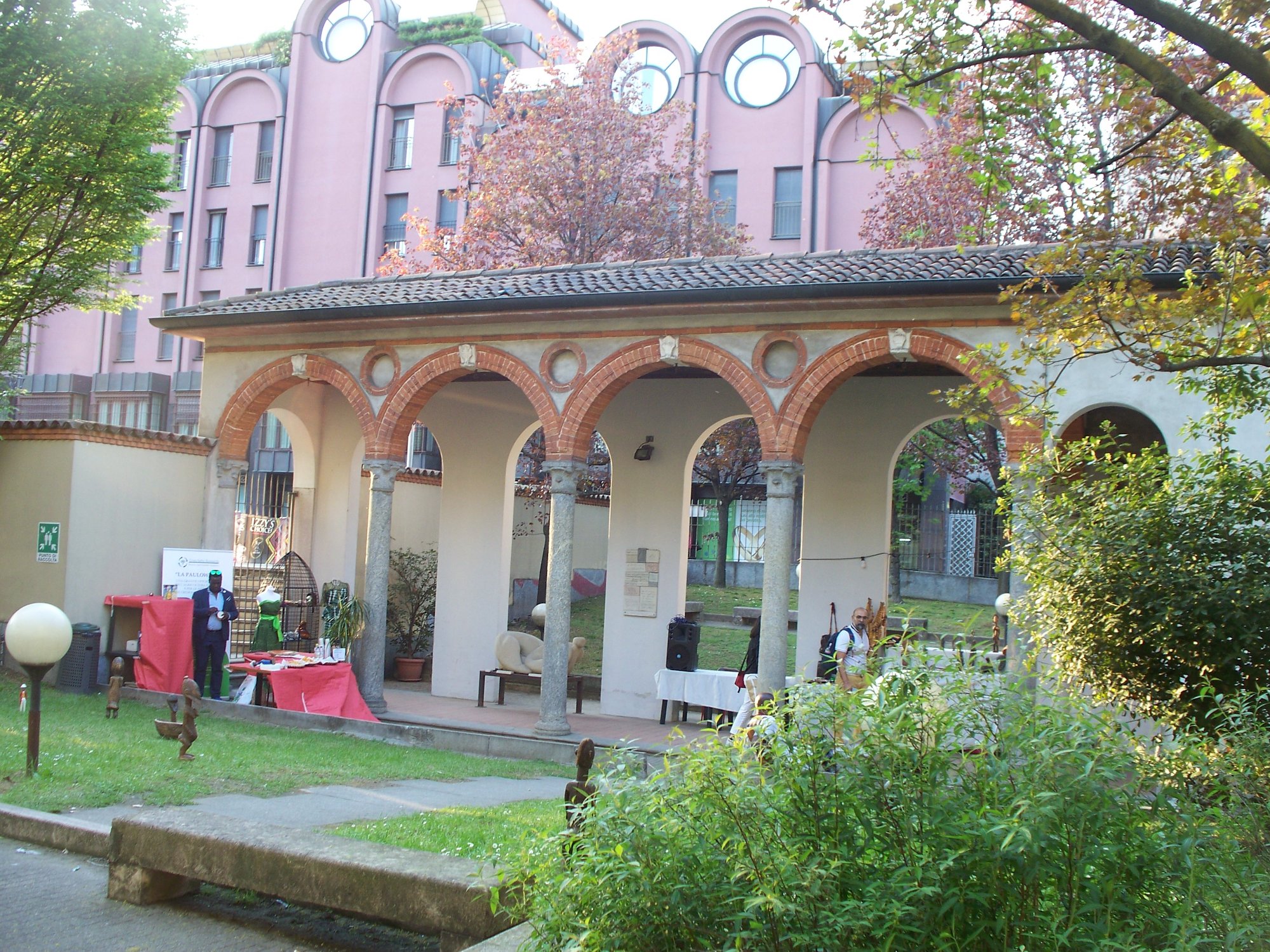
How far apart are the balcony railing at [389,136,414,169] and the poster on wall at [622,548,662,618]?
20201 mm

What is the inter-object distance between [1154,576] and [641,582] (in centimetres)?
841

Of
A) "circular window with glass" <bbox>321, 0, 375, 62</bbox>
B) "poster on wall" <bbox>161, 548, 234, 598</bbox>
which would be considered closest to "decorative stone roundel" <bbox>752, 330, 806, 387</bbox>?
"poster on wall" <bbox>161, 548, 234, 598</bbox>

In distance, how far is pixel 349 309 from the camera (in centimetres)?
1353

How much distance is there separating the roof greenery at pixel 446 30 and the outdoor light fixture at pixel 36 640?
27413mm

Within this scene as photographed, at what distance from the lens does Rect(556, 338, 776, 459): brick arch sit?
39.4ft

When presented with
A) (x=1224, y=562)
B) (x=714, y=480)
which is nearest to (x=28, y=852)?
(x=1224, y=562)

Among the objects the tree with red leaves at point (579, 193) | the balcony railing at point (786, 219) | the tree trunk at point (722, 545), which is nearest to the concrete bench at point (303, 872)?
the tree with red leaves at point (579, 193)

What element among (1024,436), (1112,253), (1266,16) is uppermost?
(1266,16)

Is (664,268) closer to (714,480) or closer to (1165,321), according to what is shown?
(1165,321)

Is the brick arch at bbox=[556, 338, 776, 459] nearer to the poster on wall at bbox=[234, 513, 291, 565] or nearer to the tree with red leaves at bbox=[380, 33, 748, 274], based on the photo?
the poster on wall at bbox=[234, 513, 291, 565]

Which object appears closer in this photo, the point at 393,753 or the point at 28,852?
the point at 28,852

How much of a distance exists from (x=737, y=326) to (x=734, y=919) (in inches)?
377

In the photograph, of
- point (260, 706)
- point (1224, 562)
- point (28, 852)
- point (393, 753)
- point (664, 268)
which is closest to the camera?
point (28, 852)

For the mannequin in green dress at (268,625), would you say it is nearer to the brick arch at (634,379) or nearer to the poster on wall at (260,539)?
the poster on wall at (260,539)
